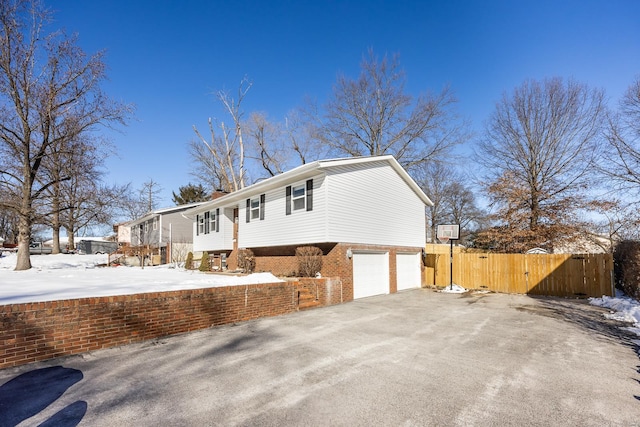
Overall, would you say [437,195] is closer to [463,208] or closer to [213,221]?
[463,208]

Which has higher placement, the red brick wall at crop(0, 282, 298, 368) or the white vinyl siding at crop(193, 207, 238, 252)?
the white vinyl siding at crop(193, 207, 238, 252)

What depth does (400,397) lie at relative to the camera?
3832mm

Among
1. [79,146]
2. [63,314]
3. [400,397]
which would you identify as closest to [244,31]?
[79,146]

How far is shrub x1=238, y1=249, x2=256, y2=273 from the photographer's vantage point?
51.3 feet

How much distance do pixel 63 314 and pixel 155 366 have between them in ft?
5.91

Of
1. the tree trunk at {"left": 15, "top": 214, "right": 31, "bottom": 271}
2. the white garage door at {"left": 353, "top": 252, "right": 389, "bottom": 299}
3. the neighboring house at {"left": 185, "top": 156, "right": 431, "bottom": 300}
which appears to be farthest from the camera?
the tree trunk at {"left": 15, "top": 214, "right": 31, "bottom": 271}

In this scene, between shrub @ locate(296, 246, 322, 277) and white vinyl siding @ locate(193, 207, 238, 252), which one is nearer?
shrub @ locate(296, 246, 322, 277)

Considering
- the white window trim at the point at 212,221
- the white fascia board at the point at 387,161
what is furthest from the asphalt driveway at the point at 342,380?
the white window trim at the point at 212,221

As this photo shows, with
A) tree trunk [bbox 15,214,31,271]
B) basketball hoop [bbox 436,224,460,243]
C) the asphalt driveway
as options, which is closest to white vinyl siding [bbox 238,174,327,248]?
the asphalt driveway

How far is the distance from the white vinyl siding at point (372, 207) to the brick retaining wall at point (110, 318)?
15.4 ft

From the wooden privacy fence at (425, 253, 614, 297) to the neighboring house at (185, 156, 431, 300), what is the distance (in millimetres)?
1355

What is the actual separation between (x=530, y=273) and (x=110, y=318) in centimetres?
1522

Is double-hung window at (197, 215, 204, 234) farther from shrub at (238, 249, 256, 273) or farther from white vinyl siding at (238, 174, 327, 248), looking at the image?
shrub at (238, 249, 256, 273)

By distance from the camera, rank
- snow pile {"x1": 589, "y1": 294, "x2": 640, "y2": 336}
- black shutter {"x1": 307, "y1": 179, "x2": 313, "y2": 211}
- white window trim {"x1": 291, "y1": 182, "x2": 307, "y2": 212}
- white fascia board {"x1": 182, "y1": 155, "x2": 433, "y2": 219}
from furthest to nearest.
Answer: white window trim {"x1": 291, "y1": 182, "x2": 307, "y2": 212} → black shutter {"x1": 307, "y1": 179, "x2": 313, "y2": 211} → white fascia board {"x1": 182, "y1": 155, "x2": 433, "y2": 219} → snow pile {"x1": 589, "y1": 294, "x2": 640, "y2": 336}
